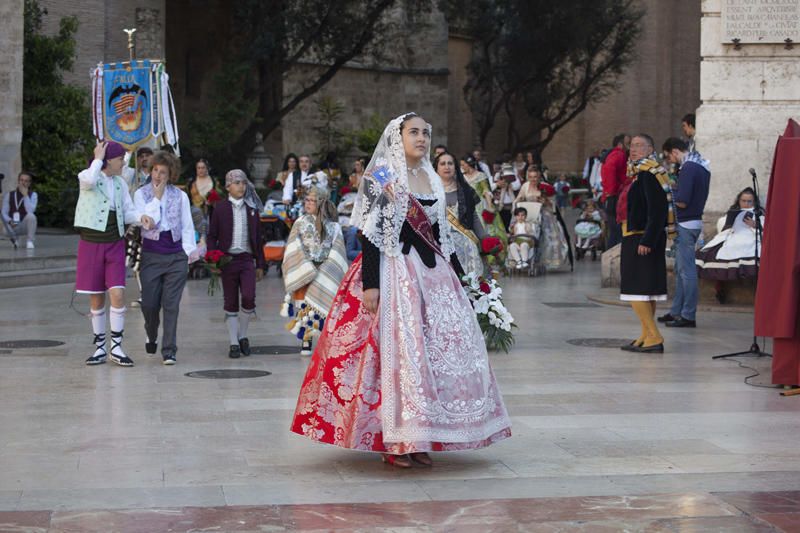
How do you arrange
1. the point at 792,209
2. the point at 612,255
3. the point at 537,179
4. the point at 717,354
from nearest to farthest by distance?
the point at 792,209 < the point at 717,354 < the point at 612,255 < the point at 537,179

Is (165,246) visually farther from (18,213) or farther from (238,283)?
(18,213)

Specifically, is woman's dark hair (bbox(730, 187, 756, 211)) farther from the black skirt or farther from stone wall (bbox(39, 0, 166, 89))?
stone wall (bbox(39, 0, 166, 89))

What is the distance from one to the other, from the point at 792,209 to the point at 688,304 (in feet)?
14.8

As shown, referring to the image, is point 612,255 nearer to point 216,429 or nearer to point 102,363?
point 102,363

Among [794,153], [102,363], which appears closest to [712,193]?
[794,153]

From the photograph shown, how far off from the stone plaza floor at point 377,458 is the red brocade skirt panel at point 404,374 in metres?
0.23

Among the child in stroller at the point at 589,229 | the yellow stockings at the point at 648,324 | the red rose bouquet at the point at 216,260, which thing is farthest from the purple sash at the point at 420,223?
the child in stroller at the point at 589,229

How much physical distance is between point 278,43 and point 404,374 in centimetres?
2892

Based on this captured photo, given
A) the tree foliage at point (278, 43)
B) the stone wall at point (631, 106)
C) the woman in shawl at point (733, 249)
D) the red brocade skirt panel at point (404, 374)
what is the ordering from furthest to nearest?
the stone wall at point (631, 106), the tree foliage at point (278, 43), the woman in shawl at point (733, 249), the red brocade skirt panel at point (404, 374)

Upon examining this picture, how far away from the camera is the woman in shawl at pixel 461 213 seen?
11750 mm

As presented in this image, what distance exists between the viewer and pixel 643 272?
39.4 ft

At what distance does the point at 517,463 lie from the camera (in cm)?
741

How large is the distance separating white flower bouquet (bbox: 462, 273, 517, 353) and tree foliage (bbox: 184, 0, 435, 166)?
2299cm

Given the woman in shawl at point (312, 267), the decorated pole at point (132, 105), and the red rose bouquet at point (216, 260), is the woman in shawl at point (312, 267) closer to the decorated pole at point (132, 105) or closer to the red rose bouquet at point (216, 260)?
the red rose bouquet at point (216, 260)
